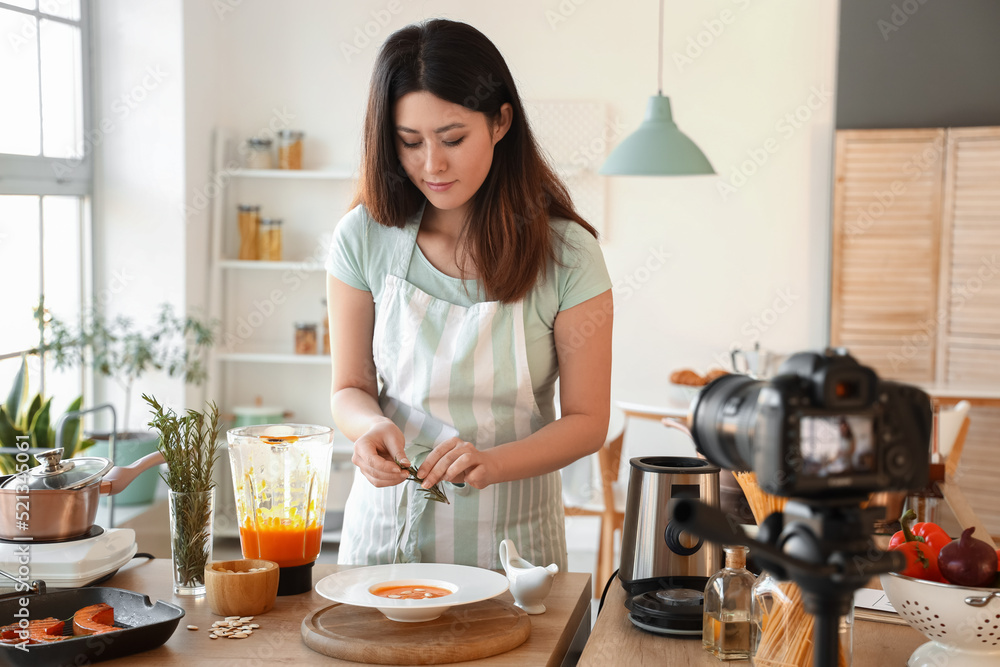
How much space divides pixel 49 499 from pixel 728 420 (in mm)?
1015

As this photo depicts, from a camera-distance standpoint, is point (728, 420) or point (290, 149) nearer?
point (728, 420)

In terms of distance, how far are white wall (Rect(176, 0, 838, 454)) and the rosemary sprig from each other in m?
2.80

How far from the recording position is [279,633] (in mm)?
1237

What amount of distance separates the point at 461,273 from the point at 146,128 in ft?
9.36

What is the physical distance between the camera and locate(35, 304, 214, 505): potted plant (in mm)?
3553

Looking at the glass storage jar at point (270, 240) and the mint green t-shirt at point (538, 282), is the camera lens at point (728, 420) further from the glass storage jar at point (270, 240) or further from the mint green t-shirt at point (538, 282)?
the glass storage jar at point (270, 240)

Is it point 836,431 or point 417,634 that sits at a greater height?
point 836,431

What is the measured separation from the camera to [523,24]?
439 centimetres

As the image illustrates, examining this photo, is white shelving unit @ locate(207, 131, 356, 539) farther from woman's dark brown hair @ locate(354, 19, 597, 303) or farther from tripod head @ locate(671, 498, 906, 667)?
tripod head @ locate(671, 498, 906, 667)

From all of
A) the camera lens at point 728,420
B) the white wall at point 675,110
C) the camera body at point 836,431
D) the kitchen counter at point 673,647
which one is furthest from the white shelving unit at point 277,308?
the camera body at point 836,431

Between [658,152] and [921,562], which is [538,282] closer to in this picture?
[921,562]

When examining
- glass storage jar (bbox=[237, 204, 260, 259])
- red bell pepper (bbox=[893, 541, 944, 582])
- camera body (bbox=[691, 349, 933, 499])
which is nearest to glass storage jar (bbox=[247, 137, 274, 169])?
glass storage jar (bbox=[237, 204, 260, 259])

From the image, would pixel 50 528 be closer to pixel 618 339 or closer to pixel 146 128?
pixel 146 128

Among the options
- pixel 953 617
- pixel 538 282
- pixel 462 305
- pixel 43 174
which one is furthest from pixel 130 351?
pixel 953 617
